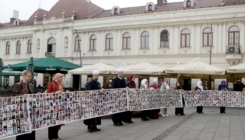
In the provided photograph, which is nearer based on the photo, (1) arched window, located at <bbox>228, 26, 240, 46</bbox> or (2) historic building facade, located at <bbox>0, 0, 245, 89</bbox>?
(1) arched window, located at <bbox>228, 26, 240, 46</bbox>

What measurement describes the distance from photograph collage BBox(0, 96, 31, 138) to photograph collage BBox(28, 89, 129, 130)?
0.23 metres

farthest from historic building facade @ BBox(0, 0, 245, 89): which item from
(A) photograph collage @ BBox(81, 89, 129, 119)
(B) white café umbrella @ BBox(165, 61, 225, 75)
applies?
(A) photograph collage @ BBox(81, 89, 129, 119)

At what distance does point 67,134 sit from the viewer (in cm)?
919

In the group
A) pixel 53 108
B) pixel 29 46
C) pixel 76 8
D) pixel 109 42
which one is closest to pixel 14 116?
pixel 53 108

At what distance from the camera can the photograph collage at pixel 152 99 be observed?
475 inches

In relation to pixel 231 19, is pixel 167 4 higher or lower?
higher

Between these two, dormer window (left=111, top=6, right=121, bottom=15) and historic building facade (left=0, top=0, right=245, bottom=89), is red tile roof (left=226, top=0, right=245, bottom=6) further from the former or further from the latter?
dormer window (left=111, top=6, right=121, bottom=15)

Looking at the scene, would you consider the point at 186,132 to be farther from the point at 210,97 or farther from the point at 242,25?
the point at 242,25

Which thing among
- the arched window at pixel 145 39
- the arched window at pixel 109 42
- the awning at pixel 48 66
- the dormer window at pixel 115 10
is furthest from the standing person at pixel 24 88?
the dormer window at pixel 115 10

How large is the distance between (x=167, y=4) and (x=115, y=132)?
2951cm

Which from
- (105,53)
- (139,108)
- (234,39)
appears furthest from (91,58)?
(139,108)

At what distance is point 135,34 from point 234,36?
1097cm

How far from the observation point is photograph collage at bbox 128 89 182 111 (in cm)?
1207

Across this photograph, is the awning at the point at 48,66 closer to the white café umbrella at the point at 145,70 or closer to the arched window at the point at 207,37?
the white café umbrella at the point at 145,70
